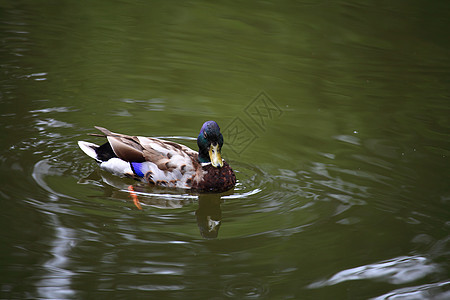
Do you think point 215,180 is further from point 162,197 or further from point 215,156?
point 162,197

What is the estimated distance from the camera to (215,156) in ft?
21.9

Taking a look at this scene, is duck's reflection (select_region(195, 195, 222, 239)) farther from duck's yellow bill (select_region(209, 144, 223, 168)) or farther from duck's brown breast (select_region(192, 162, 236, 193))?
duck's yellow bill (select_region(209, 144, 223, 168))

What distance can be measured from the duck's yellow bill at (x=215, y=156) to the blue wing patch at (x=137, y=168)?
805 millimetres

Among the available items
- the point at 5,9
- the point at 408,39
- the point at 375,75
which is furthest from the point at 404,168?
the point at 5,9

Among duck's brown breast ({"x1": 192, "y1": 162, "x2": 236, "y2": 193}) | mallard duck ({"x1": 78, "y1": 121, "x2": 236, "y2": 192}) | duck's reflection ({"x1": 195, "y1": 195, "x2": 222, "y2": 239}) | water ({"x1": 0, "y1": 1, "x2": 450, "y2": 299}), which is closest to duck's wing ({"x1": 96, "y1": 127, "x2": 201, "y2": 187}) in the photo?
mallard duck ({"x1": 78, "y1": 121, "x2": 236, "y2": 192})

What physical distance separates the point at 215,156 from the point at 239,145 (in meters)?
1.23

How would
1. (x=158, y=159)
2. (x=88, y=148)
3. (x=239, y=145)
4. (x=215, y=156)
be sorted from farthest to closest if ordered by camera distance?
(x=239, y=145)
(x=88, y=148)
(x=158, y=159)
(x=215, y=156)

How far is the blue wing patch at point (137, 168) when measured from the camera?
6778 millimetres

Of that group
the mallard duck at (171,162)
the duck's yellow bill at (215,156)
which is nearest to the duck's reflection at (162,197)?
the mallard duck at (171,162)

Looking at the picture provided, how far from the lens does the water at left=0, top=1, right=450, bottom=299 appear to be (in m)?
4.99

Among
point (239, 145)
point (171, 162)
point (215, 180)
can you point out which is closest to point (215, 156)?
point (215, 180)

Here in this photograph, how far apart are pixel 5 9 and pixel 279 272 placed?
34.2 ft

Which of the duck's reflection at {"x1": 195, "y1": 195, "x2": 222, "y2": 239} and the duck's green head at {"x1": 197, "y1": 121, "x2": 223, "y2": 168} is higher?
the duck's green head at {"x1": 197, "y1": 121, "x2": 223, "y2": 168}

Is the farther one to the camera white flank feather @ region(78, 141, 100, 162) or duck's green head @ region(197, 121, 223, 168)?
white flank feather @ region(78, 141, 100, 162)
